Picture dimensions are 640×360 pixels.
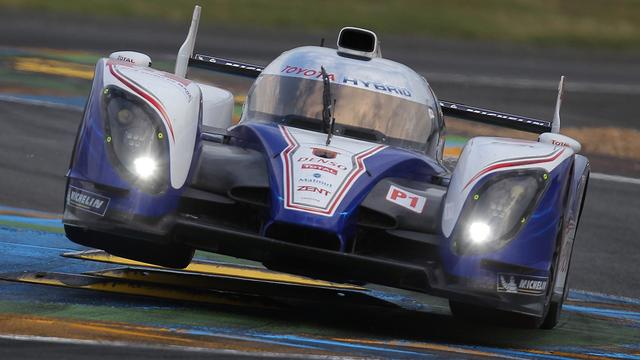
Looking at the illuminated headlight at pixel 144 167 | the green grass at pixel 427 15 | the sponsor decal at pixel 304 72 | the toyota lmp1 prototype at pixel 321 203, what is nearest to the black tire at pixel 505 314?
the toyota lmp1 prototype at pixel 321 203

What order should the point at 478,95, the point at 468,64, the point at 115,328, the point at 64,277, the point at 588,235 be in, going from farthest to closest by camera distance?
1. the point at 468,64
2. the point at 478,95
3. the point at 588,235
4. the point at 64,277
5. the point at 115,328

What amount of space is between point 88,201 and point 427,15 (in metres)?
18.6

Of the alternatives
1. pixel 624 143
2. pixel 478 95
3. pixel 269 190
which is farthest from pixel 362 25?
pixel 269 190

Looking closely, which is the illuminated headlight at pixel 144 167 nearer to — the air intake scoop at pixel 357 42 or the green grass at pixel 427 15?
the air intake scoop at pixel 357 42

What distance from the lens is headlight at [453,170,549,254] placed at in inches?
263

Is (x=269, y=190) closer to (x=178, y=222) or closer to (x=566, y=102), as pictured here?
(x=178, y=222)

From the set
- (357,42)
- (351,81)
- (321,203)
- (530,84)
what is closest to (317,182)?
(321,203)

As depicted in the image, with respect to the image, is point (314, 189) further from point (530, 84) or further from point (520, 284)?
point (530, 84)

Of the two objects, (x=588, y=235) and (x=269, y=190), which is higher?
(x=269, y=190)

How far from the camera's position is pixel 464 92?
18234 mm

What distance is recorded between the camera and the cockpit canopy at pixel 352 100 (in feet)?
26.8

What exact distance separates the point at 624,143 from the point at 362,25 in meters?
8.50

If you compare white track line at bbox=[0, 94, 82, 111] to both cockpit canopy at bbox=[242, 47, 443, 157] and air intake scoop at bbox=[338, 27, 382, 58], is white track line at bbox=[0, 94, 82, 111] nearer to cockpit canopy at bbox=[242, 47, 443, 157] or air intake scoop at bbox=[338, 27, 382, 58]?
air intake scoop at bbox=[338, 27, 382, 58]

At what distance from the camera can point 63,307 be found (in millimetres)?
6461
